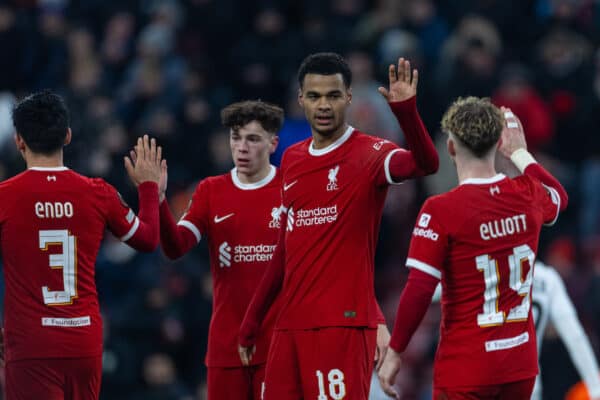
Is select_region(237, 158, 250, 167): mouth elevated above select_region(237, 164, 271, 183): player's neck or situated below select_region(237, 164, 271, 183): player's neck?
above

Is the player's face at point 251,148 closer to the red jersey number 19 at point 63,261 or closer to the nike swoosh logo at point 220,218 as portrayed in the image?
the nike swoosh logo at point 220,218

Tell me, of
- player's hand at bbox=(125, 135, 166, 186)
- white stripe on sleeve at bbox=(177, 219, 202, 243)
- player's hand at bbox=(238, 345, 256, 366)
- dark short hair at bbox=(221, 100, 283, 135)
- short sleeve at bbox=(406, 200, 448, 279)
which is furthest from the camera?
dark short hair at bbox=(221, 100, 283, 135)

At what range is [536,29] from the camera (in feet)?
55.4

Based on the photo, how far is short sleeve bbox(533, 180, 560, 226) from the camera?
27.3 ft

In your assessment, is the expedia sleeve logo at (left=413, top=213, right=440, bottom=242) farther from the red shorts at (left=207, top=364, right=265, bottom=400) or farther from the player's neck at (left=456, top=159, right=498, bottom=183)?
the red shorts at (left=207, top=364, right=265, bottom=400)

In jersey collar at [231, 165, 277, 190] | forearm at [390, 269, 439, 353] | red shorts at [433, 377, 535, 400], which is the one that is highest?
jersey collar at [231, 165, 277, 190]

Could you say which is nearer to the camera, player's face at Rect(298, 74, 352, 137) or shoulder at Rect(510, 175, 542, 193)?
shoulder at Rect(510, 175, 542, 193)

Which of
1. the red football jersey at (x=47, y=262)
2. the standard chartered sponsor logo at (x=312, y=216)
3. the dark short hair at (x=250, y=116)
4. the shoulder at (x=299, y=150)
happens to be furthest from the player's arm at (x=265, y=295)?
the dark short hair at (x=250, y=116)

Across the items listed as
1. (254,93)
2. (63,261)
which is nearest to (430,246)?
(63,261)

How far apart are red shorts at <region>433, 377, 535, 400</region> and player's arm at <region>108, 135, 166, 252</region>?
2.24 m

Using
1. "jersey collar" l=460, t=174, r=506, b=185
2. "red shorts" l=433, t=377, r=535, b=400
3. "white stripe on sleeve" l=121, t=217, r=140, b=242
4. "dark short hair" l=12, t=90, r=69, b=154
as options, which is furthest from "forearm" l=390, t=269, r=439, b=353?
"dark short hair" l=12, t=90, r=69, b=154

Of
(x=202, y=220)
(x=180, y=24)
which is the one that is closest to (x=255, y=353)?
(x=202, y=220)

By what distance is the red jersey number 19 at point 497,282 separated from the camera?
7984mm

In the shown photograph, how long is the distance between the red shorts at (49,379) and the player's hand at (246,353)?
115cm
